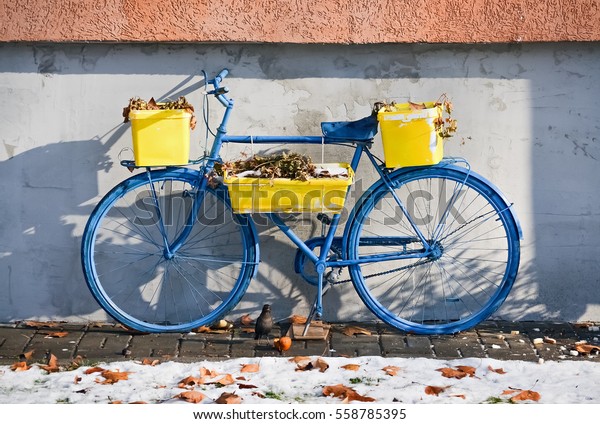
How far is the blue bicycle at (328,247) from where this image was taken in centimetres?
719

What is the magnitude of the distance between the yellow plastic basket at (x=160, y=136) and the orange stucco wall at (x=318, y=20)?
0.62 meters

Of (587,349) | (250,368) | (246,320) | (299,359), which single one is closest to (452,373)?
(299,359)

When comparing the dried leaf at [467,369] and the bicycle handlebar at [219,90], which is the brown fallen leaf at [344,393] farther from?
the bicycle handlebar at [219,90]

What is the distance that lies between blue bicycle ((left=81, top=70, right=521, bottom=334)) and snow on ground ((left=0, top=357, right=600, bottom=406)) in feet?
2.05

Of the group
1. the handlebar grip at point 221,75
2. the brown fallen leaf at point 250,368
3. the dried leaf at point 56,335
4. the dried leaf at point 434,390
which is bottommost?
the dried leaf at point 434,390

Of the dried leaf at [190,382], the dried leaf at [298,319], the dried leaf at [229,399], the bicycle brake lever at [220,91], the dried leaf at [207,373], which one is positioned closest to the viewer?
the dried leaf at [229,399]

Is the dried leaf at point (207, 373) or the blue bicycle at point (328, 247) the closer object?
the dried leaf at point (207, 373)

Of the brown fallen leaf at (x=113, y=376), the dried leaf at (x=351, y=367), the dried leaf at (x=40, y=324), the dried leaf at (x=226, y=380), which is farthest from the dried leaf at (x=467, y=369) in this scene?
the dried leaf at (x=40, y=324)

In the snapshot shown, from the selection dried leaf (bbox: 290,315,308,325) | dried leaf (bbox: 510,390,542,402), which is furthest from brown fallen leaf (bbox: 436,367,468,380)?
dried leaf (bbox: 290,315,308,325)

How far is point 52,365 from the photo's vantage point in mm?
6762

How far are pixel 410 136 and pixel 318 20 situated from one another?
1004mm

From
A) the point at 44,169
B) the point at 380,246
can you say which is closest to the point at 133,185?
the point at 44,169
